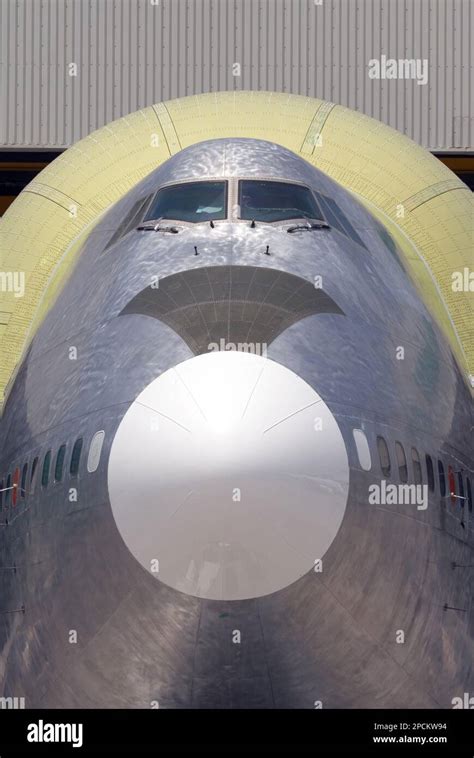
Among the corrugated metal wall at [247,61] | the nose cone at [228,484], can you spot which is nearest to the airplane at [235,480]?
the nose cone at [228,484]

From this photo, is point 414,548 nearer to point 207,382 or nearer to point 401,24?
point 207,382

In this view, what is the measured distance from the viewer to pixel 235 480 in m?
7.04

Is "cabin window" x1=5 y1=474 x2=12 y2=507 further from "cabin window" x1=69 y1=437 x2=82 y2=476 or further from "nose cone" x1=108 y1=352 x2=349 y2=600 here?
"nose cone" x1=108 y1=352 x2=349 y2=600

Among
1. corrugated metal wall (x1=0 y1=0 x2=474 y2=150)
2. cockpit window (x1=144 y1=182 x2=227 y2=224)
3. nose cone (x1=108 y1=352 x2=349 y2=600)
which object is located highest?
corrugated metal wall (x1=0 y1=0 x2=474 y2=150)

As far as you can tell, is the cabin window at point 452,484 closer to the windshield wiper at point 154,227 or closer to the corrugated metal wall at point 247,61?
the windshield wiper at point 154,227

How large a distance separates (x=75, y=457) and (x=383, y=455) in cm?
163

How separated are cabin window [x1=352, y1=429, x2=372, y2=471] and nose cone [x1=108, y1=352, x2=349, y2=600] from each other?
191 mm

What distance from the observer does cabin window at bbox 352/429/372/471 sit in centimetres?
771

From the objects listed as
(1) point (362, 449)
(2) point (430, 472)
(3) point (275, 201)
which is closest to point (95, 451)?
(1) point (362, 449)

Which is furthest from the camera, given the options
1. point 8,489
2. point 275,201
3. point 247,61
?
point 247,61

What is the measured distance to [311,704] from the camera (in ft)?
26.0

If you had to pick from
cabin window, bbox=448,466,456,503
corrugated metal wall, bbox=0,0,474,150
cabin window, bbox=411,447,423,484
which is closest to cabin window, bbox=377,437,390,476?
cabin window, bbox=411,447,423,484

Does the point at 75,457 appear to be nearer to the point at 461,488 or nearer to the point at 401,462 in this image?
the point at 401,462
